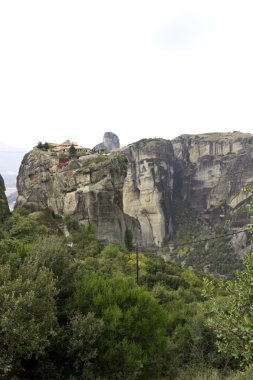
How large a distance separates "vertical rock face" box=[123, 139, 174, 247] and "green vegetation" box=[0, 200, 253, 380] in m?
151

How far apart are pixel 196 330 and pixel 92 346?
6.20 meters

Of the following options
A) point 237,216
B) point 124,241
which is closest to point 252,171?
point 237,216

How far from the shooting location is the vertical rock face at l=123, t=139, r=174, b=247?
174m

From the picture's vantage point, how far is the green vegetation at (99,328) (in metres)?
9.73

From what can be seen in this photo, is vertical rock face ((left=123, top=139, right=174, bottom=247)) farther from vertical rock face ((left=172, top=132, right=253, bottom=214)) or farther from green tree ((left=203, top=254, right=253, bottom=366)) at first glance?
green tree ((left=203, top=254, right=253, bottom=366))

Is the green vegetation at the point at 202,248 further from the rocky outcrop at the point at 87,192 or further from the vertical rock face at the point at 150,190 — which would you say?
the rocky outcrop at the point at 87,192

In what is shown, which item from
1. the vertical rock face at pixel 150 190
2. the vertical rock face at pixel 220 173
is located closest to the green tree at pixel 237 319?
the vertical rock face at pixel 150 190

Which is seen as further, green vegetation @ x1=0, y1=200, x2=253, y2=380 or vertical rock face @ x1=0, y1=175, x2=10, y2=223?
vertical rock face @ x1=0, y1=175, x2=10, y2=223

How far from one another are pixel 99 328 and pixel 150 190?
167 meters

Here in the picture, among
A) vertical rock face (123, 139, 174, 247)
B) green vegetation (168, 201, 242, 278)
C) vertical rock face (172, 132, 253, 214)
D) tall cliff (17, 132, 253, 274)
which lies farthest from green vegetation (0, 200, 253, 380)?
vertical rock face (172, 132, 253, 214)

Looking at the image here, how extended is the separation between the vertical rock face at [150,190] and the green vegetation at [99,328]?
494 feet

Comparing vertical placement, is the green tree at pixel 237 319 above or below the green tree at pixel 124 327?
above

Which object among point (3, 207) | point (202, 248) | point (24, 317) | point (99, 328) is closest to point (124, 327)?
point (99, 328)

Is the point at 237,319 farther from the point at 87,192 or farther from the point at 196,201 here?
the point at 196,201
